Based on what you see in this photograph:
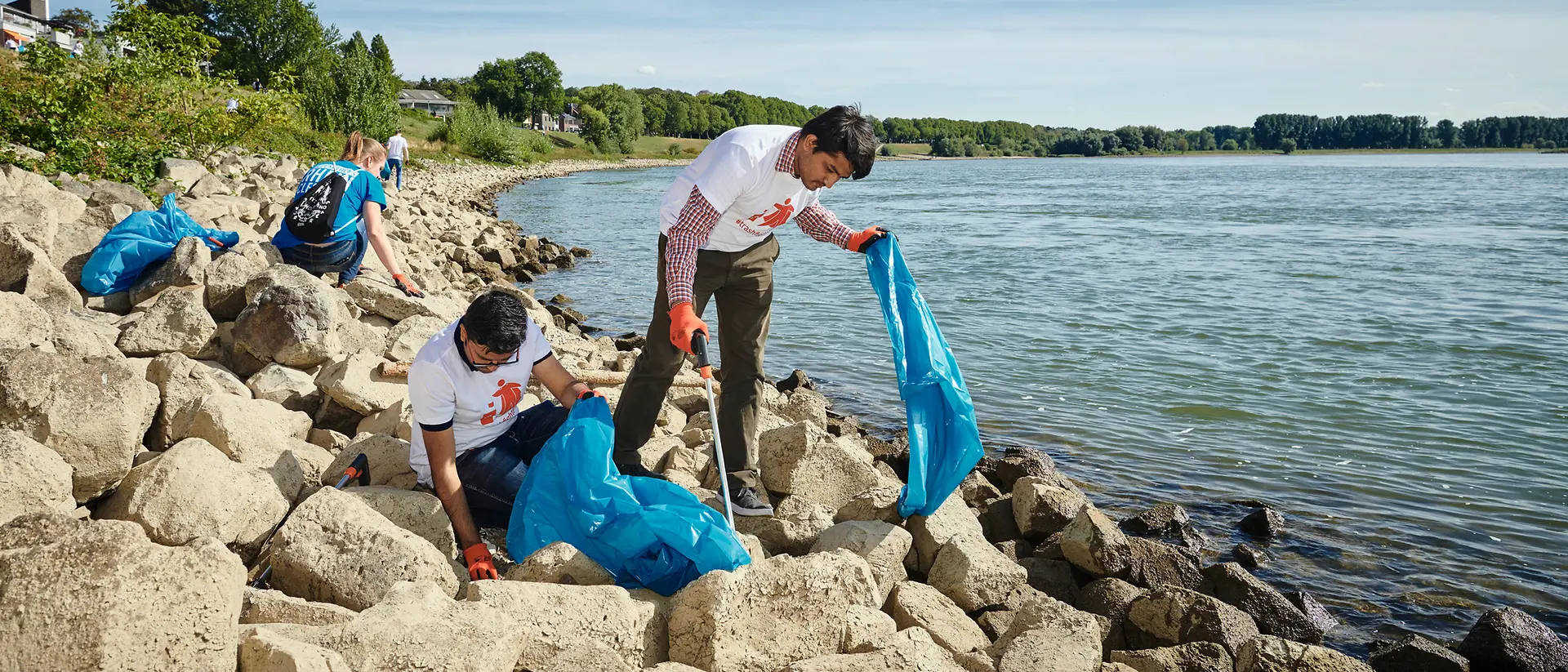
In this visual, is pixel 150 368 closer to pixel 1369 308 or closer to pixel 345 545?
pixel 345 545

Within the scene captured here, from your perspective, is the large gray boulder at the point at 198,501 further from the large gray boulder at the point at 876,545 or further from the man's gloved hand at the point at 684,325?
the large gray boulder at the point at 876,545

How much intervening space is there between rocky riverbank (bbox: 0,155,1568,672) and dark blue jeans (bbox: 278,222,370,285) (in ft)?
0.93

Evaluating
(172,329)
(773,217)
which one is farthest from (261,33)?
(773,217)

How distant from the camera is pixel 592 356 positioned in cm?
793

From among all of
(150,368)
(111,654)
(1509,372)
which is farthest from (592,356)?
(1509,372)

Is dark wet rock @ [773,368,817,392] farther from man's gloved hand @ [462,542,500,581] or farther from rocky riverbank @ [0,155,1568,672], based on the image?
man's gloved hand @ [462,542,500,581]

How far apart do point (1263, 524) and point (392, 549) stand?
15.4ft

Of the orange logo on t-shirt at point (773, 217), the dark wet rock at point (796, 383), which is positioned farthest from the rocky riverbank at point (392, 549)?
the dark wet rock at point (796, 383)

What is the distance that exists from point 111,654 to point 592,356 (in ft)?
18.4

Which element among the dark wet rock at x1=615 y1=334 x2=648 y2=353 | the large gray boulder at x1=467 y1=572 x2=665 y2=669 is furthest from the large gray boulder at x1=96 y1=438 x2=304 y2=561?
the dark wet rock at x1=615 y1=334 x2=648 y2=353

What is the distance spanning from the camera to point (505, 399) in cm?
A: 431

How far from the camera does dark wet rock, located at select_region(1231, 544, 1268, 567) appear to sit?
5477 mm

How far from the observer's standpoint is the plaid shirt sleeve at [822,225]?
15.4 ft

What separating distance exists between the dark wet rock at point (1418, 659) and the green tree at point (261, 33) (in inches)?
2602
